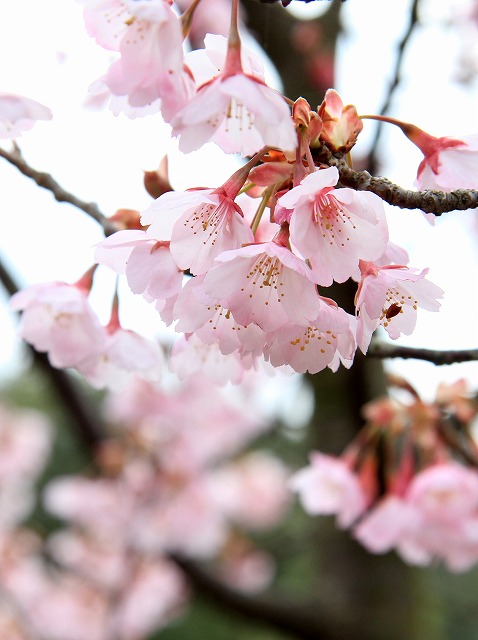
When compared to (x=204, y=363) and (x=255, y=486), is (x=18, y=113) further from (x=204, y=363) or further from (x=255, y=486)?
(x=255, y=486)

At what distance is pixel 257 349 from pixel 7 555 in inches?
121

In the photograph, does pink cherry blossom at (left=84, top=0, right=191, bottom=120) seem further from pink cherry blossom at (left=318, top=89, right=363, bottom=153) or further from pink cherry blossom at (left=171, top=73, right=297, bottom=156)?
pink cherry blossom at (left=318, top=89, right=363, bottom=153)

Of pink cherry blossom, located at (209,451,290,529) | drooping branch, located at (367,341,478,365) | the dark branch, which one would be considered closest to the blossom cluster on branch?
drooping branch, located at (367,341,478,365)

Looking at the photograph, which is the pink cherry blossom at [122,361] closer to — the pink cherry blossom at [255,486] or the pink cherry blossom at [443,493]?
the pink cherry blossom at [443,493]

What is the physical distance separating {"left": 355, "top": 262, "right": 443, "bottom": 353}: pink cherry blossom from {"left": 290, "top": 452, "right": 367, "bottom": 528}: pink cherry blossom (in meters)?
0.61

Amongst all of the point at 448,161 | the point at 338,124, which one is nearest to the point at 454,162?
the point at 448,161

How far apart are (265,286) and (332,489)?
768 mm

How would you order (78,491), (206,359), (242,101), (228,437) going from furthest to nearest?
(228,437) < (78,491) < (206,359) < (242,101)

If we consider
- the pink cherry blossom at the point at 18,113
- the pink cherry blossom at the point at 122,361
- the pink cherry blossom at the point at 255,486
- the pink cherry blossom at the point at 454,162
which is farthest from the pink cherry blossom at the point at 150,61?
the pink cherry blossom at the point at 255,486

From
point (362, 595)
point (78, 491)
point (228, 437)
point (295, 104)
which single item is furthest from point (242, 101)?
point (228, 437)

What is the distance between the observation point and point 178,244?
→ 1.96 feet

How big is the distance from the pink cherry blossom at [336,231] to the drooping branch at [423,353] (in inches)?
10.7

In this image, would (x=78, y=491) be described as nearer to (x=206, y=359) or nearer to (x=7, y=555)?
(x=7, y=555)

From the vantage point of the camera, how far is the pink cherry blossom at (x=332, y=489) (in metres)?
1.23
